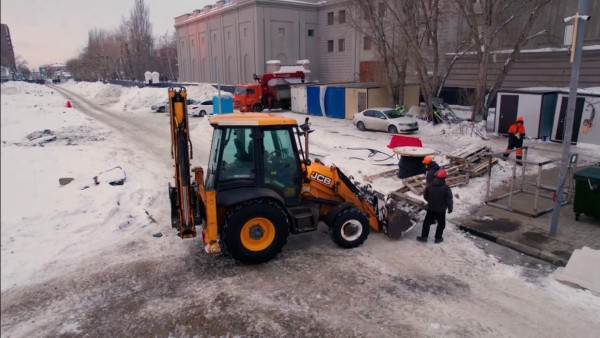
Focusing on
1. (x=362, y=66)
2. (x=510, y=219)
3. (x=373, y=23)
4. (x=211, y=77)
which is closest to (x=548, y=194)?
(x=510, y=219)

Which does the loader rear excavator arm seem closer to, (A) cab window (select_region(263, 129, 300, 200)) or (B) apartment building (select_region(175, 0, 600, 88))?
(A) cab window (select_region(263, 129, 300, 200))

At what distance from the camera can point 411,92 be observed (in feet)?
93.5

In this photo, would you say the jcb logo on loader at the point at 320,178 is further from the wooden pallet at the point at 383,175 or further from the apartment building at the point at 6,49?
the apartment building at the point at 6,49

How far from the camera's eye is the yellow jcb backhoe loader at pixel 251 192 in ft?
21.1

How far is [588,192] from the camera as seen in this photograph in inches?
335

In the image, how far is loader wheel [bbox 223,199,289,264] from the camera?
21.5 ft

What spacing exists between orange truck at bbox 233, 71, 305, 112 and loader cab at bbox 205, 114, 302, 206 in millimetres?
25432

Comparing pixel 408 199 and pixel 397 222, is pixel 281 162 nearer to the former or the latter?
pixel 397 222

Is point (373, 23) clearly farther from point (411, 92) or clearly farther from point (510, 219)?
point (510, 219)

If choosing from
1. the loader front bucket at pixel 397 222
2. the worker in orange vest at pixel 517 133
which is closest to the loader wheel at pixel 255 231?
the loader front bucket at pixel 397 222

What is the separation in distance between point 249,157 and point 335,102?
72.5 ft

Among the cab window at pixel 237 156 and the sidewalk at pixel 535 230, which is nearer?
the cab window at pixel 237 156

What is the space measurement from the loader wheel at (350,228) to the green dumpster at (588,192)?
478 cm

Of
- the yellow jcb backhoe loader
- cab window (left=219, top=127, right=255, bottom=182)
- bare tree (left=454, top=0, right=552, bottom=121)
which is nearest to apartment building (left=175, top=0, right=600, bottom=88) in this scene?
bare tree (left=454, top=0, right=552, bottom=121)
